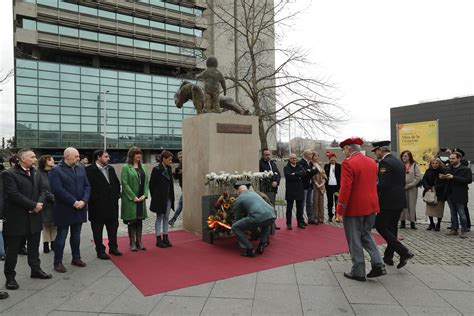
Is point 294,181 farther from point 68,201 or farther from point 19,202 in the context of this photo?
point 19,202

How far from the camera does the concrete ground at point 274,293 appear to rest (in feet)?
12.9

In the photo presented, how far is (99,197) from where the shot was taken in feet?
19.5

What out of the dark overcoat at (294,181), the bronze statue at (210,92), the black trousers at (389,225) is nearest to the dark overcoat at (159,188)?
the bronze statue at (210,92)

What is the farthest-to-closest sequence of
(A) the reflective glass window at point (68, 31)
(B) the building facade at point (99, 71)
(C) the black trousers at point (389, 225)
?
(A) the reflective glass window at point (68, 31) → (B) the building facade at point (99, 71) → (C) the black trousers at point (389, 225)

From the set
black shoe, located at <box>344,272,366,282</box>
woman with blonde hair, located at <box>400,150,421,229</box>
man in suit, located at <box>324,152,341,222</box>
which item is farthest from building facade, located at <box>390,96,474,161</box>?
black shoe, located at <box>344,272,366,282</box>

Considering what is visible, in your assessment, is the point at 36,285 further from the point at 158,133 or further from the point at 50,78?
the point at 158,133

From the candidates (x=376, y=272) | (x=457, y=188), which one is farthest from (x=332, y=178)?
(x=376, y=272)

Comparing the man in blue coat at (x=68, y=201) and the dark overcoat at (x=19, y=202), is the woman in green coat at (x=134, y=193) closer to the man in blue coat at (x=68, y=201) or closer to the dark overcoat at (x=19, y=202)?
the man in blue coat at (x=68, y=201)

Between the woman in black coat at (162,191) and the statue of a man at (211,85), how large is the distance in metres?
2.21

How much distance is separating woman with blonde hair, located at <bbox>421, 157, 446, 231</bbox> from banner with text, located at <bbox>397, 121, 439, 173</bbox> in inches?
381

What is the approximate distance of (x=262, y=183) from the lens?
829 centimetres

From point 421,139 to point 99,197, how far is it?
1708cm

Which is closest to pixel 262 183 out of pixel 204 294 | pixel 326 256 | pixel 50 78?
pixel 326 256

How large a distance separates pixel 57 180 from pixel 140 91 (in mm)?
51273
